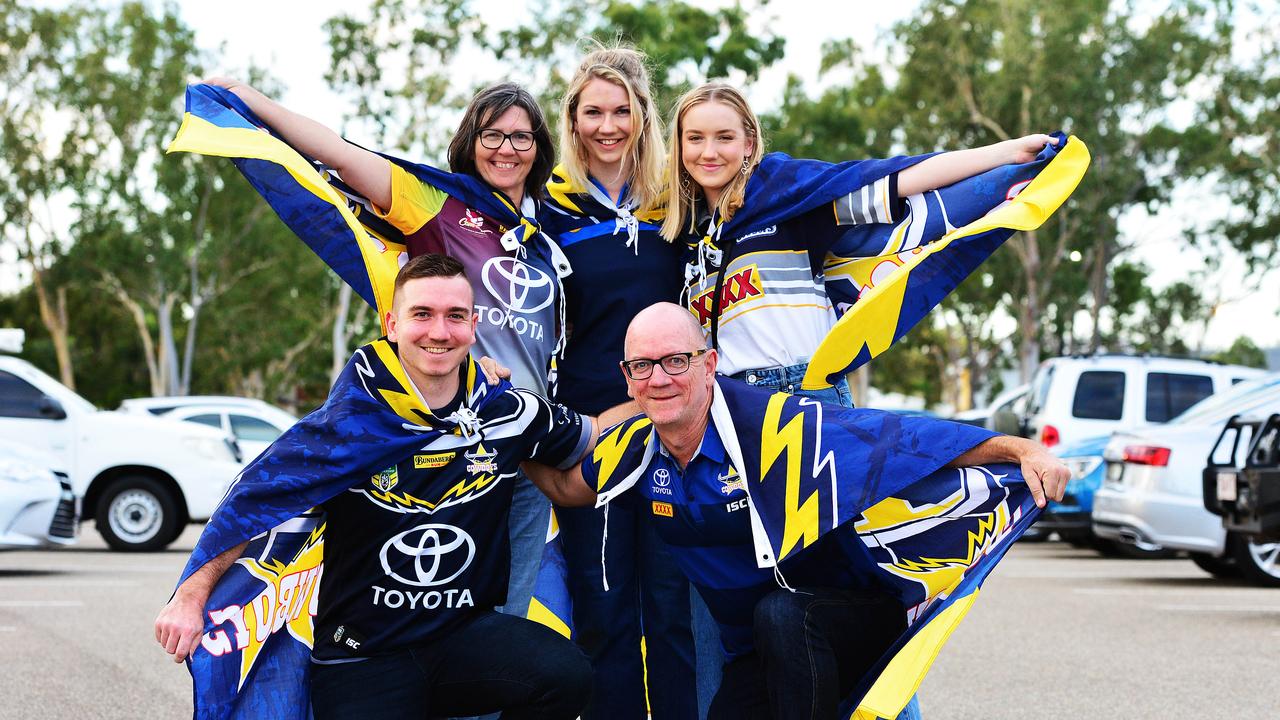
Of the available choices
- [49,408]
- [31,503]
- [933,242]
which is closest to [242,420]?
[49,408]

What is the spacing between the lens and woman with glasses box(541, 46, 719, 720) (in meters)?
4.39

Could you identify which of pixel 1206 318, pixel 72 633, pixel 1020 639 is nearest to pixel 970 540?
pixel 1020 639

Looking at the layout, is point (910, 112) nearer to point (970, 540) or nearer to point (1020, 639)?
point (1020, 639)

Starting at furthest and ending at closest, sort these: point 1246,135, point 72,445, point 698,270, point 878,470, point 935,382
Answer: point 935,382 < point 1246,135 < point 72,445 < point 698,270 < point 878,470

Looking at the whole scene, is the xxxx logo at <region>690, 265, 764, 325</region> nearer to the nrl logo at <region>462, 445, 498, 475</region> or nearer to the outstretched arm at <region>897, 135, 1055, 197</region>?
the outstretched arm at <region>897, 135, 1055, 197</region>

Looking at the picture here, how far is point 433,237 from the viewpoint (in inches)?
180

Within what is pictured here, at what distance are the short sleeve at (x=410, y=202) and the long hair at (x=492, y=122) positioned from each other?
184mm

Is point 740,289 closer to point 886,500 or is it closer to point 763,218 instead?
point 763,218

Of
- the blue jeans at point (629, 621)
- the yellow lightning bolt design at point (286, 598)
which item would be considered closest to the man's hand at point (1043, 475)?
the blue jeans at point (629, 621)

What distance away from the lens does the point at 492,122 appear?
15.1ft

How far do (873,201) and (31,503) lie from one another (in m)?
8.70

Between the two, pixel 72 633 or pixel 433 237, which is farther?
pixel 72 633

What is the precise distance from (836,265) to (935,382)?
73.8 metres

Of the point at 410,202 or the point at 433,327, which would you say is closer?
the point at 433,327
